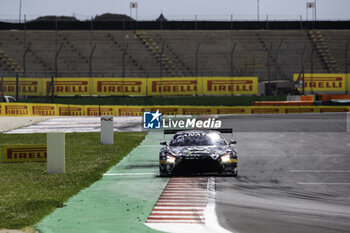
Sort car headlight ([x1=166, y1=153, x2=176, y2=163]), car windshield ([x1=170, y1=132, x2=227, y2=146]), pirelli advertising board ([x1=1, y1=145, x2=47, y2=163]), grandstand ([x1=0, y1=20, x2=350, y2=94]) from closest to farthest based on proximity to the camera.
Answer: car headlight ([x1=166, y1=153, x2=176, y2=163])
car windshield ([x1=170, y1=132, x2=227, y2=146])
pirelli advertising board ([x1=1, y1=145, x2=47, y2=163])
grandstand ([x1=0, y1=20, x2=350, y2=94])

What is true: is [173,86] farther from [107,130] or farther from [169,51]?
[107,130]

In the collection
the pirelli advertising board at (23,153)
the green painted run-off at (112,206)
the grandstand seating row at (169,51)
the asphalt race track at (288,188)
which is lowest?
the green painted run-off at (112,206)

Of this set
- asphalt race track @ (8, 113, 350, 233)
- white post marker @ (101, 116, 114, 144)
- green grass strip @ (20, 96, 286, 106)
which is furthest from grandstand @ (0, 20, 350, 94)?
asphalt race track @ (8, 113, 350, 233)

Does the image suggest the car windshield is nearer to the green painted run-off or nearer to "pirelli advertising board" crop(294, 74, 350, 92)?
the green painted run-off

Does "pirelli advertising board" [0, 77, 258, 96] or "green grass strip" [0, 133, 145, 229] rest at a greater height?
"pirelli advertising board" [0, 77, 258, 96]

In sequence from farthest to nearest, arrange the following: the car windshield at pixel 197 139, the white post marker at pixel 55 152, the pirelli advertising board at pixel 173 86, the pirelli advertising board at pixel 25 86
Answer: the pirelli advertising board at pixel 173 86, the pirelli advertising board at pixel 25 86, the white post marker at pixel 55 152, the car windshield at pixel 197 139

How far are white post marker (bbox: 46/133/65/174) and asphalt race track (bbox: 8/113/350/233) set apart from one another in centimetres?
241

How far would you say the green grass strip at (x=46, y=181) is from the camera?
396 inches

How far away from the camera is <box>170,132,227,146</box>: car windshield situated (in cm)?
1441

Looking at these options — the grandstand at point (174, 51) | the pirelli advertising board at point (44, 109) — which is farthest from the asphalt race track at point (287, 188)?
the grandstand at point (174, 51)

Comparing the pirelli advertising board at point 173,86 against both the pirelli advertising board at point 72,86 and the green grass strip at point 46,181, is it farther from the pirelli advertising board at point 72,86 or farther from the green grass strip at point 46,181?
the green grass strip at point 46,181

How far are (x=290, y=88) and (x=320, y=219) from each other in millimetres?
44468

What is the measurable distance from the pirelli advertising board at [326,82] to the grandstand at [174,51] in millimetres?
3377

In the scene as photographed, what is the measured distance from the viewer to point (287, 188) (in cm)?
1272
